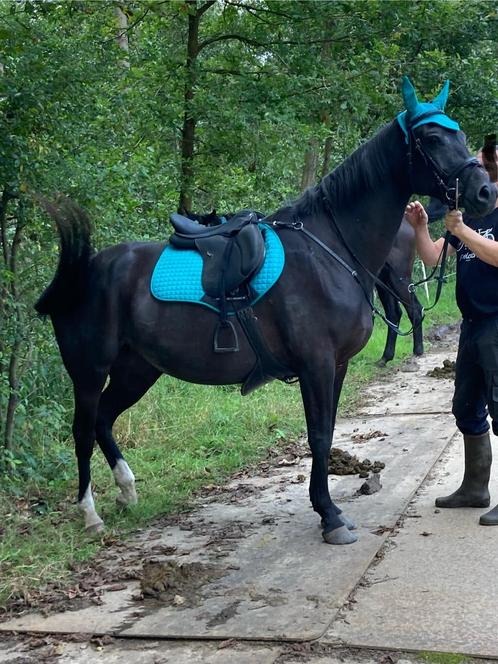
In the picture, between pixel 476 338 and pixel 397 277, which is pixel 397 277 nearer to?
pixel 397 277

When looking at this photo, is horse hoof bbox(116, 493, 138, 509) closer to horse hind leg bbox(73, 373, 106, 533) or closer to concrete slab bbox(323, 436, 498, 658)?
horse hind leg bbox(73, 373, 106, 533)

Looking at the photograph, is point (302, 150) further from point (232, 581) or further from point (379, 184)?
point (232, 581)

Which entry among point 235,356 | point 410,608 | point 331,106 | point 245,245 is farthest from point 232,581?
point 331,106

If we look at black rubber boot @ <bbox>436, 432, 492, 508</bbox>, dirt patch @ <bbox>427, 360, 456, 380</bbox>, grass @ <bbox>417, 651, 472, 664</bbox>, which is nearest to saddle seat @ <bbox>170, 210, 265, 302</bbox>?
black rubber boot @ <bbox>436, 432, 492, 508</bbox>

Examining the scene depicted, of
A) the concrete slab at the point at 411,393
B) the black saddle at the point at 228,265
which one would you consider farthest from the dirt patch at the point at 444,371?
the black saddle at the point at 228,265

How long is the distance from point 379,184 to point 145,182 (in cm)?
341

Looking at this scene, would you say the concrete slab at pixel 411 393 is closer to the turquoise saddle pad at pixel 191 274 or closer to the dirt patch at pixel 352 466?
the dirt patch at pixel 352 466

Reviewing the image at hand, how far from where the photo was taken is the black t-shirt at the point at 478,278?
442 centimetres

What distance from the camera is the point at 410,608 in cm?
336

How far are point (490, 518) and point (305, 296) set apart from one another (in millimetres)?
1595

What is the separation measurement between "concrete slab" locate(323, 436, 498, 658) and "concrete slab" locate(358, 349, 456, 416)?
9.66 feet

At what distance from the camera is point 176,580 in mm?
3807

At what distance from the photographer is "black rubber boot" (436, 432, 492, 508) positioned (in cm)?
473

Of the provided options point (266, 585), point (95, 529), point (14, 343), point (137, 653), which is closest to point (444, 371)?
point (14, 343)
